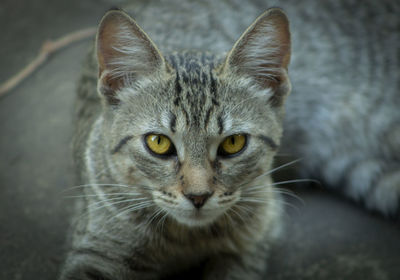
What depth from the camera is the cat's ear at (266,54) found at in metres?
1.98

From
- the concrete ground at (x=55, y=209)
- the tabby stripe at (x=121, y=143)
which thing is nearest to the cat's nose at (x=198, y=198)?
the tabby stripe at (x=121, y=143)

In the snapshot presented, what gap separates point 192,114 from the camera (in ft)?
6.32

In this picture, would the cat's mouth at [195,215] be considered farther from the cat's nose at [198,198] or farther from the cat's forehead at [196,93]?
the cat's forehead at [196,93]

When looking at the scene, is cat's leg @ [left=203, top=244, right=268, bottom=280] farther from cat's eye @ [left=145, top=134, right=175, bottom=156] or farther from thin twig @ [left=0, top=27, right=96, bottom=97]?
thin twig @ [left=0, top=27, right=96, bottom=97]

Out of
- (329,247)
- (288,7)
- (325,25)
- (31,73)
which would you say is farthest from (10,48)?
(329,247)

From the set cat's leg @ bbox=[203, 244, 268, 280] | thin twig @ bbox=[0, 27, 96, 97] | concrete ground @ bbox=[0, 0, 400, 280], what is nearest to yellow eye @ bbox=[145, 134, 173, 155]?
cat's leg @ bbox=[203, 244, 268, 280]

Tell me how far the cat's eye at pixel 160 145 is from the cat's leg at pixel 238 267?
777 millimetres

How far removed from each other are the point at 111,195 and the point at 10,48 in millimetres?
2287

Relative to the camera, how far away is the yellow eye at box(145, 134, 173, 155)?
1931mm

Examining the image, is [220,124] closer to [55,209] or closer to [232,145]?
[232,145]

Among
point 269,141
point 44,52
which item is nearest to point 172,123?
point 269,141

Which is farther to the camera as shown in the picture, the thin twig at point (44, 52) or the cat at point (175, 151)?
the thin twig at point (44, 52)

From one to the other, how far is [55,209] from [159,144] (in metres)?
1.18

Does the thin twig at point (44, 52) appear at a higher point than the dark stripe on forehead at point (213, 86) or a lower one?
higher
